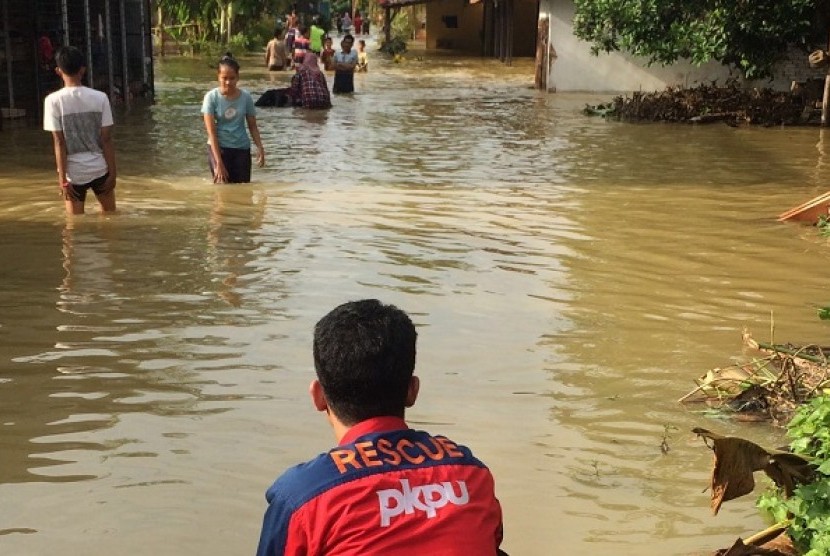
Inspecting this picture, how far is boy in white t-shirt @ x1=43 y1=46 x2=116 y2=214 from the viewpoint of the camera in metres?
8.83

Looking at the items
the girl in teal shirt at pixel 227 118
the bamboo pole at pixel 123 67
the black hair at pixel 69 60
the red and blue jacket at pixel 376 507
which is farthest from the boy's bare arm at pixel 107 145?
the bamboo pole at pixel 123 67

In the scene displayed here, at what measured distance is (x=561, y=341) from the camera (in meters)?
6.99

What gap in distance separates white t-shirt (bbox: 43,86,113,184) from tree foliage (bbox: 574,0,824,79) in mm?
12929

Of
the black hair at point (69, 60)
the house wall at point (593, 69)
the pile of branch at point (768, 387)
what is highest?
the black hair at point (69, 60)

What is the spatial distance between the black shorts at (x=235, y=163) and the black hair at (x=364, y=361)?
8.80 m

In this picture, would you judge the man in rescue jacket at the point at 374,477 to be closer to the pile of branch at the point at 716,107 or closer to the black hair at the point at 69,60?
the black hair at the point at 69,60

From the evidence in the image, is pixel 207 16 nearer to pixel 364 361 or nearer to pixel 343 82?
pixel 343 82

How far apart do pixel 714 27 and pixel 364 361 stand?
18386 mm

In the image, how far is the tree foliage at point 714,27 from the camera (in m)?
19.4

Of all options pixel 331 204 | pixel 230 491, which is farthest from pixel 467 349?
pixel 331 204

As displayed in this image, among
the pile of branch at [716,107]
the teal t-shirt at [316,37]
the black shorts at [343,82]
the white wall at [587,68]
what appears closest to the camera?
the pile of branch at [716,107]

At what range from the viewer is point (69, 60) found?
8617 millimetres

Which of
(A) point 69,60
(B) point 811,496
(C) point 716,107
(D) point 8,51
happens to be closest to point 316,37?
(C) point 716,107

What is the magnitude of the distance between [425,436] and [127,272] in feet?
20.9
